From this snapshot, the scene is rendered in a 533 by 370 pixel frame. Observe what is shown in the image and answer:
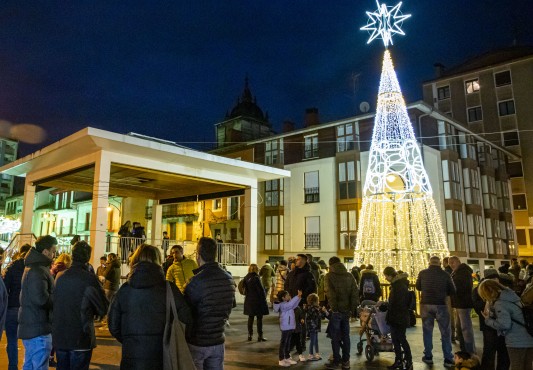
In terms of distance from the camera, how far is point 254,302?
31.1 feet

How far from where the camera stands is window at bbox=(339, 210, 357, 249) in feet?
90.1

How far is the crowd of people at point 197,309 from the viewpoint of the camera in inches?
136

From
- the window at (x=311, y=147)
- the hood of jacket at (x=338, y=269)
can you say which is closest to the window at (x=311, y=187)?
the window at (x=311, y=147)

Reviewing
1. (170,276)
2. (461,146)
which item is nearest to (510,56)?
(461,146)

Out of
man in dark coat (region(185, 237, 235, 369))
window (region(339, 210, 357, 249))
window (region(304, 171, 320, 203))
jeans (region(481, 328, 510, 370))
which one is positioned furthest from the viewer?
window (region(304, 171, 320, 203))

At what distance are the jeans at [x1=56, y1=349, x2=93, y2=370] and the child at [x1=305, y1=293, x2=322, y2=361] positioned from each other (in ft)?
14.6

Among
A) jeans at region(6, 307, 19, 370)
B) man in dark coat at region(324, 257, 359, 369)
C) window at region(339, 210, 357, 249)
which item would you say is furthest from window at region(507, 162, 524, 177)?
jeans at region(6, 307, 19, 370)

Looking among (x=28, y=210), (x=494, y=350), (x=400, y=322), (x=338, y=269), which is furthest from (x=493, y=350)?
(x=28, y=210)

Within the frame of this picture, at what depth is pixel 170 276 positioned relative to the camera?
7074mm

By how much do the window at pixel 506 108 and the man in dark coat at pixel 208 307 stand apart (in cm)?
4119

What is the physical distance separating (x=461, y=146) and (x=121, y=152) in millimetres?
25042

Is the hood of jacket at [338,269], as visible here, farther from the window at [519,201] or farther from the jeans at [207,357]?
the window at [519,201]

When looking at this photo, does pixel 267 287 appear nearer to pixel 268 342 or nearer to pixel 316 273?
pixel 316 273

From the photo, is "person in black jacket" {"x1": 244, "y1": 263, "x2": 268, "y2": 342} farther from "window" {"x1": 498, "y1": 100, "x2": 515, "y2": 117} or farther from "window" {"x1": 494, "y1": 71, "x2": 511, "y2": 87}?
"window" {"x1": 494, "y1": 71, "x2": 511, "y2": 87}
